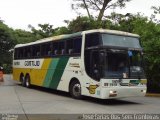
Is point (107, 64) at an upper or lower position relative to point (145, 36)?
lower

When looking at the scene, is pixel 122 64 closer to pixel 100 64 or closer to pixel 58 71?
pixel 100 64

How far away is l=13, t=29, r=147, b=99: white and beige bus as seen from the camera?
15969mm

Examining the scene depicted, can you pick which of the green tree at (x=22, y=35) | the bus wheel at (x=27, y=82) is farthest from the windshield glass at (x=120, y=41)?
the green tree at (x=22, y=35)

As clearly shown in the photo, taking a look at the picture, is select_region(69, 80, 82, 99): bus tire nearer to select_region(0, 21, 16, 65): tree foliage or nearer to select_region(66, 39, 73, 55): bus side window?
select_region(66, 39, 73, 55): bus side window

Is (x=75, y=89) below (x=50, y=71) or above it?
below

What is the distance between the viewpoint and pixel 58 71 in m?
20.2

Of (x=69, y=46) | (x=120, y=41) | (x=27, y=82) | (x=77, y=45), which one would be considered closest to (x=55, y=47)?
(x=69, y=46)

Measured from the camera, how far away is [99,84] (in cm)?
1600

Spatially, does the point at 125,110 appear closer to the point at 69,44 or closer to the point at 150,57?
the point at 69,44

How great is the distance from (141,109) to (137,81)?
2107mm

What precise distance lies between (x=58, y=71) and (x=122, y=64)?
4835 mm

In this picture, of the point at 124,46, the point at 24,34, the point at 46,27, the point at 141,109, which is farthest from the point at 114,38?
the point at 24,34

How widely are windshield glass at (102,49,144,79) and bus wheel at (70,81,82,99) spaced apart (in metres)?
2.40

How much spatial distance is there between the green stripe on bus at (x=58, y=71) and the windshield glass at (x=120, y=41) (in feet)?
10.6
